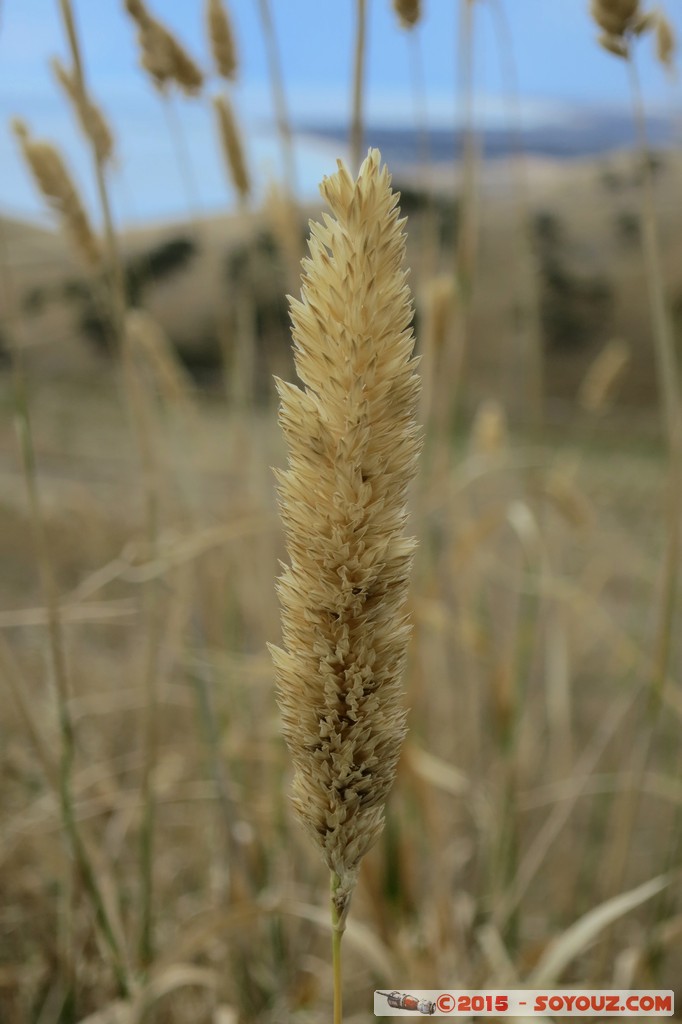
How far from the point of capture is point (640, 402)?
7.12 ft

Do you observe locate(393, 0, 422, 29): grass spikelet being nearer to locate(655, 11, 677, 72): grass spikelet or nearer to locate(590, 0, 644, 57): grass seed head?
locate(590, 0, 644, 57): grass seed head

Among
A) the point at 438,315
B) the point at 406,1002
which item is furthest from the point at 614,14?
the point at 406,1002

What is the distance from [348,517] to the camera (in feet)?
0.58

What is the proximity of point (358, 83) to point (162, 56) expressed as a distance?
0.25m

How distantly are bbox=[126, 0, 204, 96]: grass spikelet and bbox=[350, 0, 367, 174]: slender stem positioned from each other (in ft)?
0.63

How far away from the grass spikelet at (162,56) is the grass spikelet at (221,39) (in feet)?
0.11

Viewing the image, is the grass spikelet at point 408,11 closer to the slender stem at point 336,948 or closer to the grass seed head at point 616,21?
the grass seed head at point 616,21

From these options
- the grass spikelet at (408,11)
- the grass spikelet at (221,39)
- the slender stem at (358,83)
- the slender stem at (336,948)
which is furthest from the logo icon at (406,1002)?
the grass spikelet at (221,39)

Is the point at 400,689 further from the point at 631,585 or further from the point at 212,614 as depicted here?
the point at 631,585

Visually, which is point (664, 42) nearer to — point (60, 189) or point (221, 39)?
point (221, 39)

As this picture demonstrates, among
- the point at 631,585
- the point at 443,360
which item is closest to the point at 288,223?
the point at 443,360

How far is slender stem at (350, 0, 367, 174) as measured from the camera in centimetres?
32

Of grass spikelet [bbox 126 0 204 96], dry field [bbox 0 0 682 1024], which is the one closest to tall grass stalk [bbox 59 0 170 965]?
dry field [bbox 0 0 682 1024]

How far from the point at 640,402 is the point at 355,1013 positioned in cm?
181
